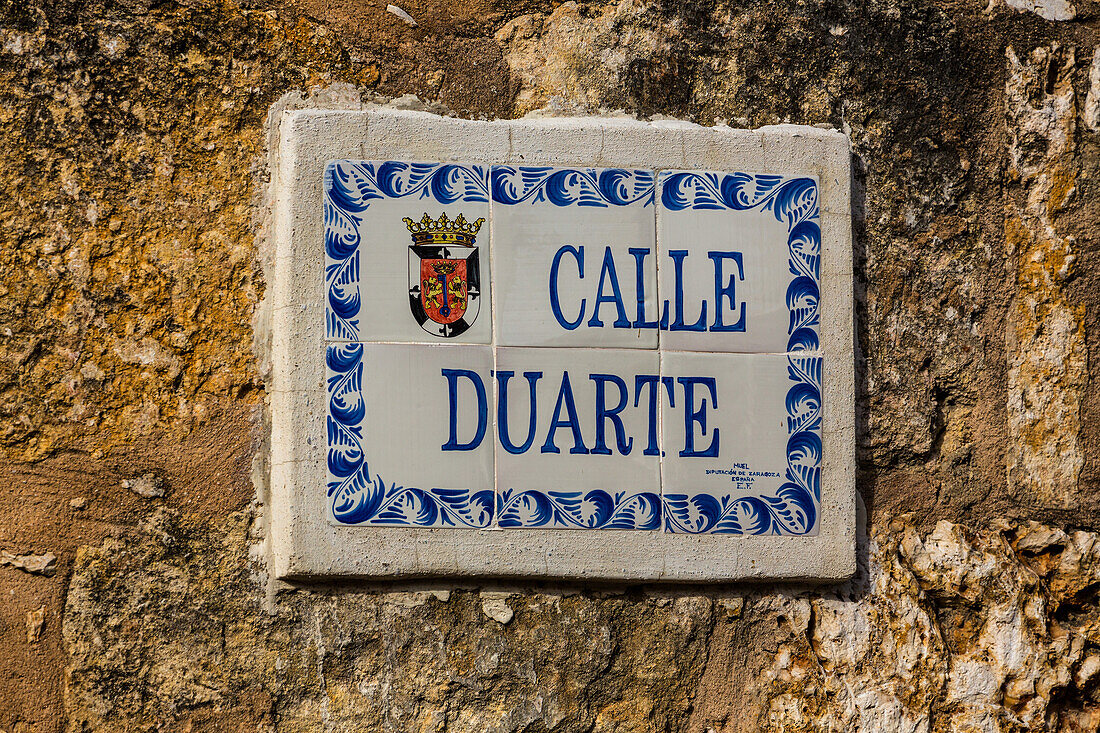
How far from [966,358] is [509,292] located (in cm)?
92

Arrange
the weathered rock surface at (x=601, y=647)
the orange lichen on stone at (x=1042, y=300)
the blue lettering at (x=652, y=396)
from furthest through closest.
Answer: the orange lichen on stone at (x=1042, y=300) < the blue lettering at (x=652, y=396) < the weathered rock surface at (x=601, y=647)

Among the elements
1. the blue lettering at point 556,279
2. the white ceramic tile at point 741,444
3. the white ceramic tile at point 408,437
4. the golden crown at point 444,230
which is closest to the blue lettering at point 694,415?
the white ceramic tile at point 741,444

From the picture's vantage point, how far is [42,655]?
1753 millimetres

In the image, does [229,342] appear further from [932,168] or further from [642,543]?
[932,168]

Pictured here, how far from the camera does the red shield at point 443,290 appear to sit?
1.85 m

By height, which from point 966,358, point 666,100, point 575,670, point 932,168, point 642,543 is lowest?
point 575,670

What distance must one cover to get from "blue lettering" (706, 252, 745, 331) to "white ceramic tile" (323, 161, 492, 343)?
16.9 inches

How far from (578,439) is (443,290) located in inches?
14.5

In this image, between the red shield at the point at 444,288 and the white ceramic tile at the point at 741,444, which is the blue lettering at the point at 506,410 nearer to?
the red shield at the point at 444,288

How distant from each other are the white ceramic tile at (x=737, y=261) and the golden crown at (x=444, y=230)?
0.36 meters

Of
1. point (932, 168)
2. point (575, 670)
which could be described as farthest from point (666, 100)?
point (575, 670)

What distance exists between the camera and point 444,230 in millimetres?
1875

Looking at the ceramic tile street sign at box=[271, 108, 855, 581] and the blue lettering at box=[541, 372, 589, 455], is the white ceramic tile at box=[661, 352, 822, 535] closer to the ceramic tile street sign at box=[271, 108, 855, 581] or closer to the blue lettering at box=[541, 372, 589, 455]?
the ceramic tile street sign at box=[271, 108, 855, 581]

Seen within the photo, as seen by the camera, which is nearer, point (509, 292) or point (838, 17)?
point (509, 292)
